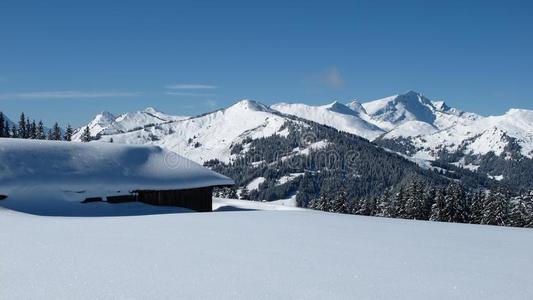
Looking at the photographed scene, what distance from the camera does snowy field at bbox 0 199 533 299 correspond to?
6.70 meters

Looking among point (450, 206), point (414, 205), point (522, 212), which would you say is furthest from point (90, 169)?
point (522, 212)

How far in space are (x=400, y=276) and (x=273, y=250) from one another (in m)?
2.94

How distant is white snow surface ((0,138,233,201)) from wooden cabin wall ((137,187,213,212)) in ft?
2.96

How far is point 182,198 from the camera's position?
98.4 ft

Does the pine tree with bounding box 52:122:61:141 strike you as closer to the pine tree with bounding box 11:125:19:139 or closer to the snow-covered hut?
the pine tree with bounding box 11:125:19:139

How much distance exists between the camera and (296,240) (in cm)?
1148

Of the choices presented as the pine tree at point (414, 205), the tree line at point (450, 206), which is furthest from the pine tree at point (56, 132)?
the pine tree at point (414, 205)

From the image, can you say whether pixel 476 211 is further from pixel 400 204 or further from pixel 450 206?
pixel 400 204

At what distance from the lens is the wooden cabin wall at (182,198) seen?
93.4 ft

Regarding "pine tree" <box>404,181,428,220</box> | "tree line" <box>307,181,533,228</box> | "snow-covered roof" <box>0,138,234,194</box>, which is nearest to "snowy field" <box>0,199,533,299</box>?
"snow-covered roof" <box>0,138,234,194</box>

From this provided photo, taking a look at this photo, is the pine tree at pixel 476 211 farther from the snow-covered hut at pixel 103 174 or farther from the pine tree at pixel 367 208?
the snow-covered hut at pixel 103 174

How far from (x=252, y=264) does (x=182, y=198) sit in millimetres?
22192

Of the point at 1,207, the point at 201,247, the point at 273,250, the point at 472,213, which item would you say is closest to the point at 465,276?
the point at 273,250

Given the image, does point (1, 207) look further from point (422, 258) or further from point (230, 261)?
point (422, 258)
